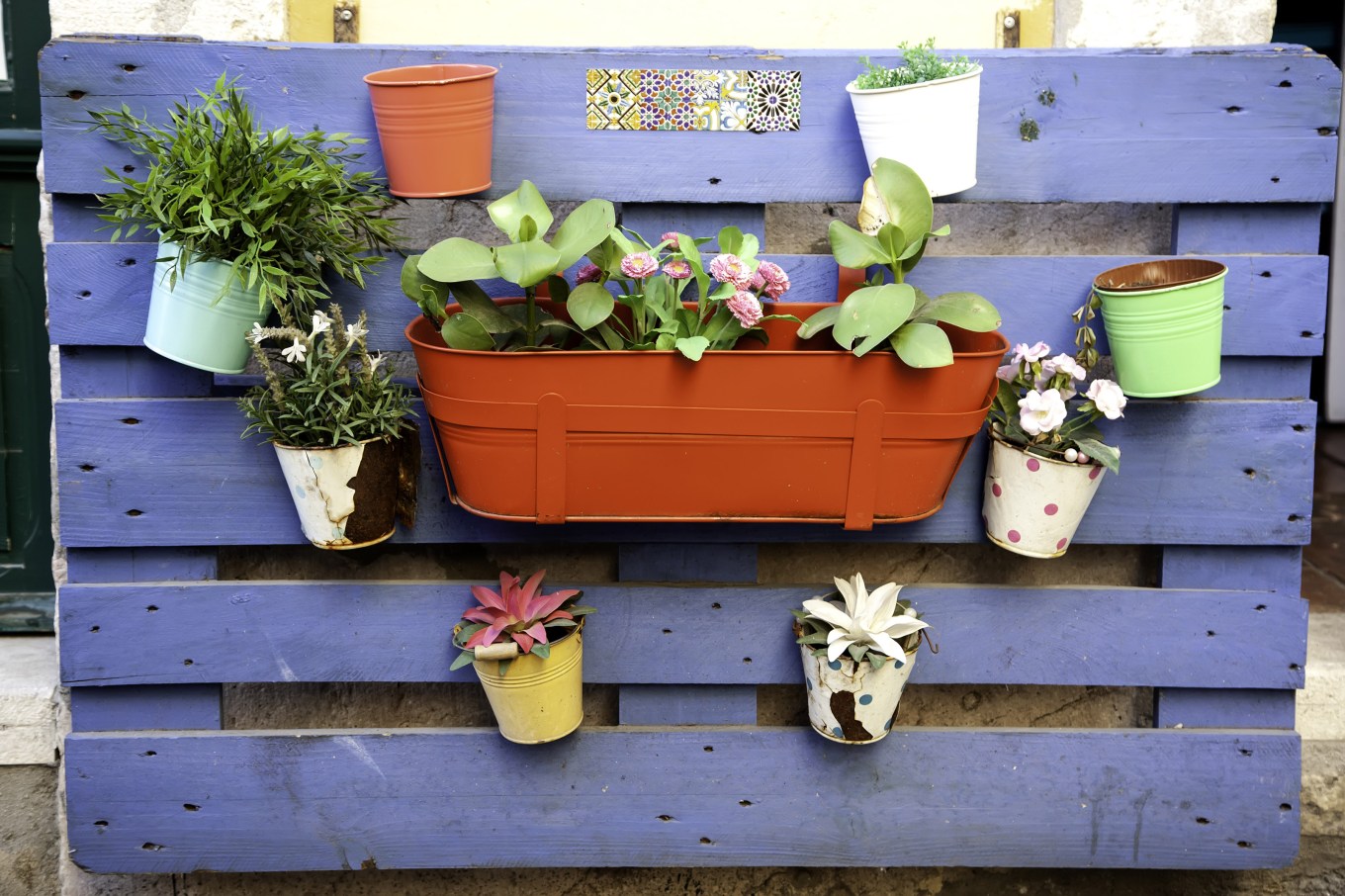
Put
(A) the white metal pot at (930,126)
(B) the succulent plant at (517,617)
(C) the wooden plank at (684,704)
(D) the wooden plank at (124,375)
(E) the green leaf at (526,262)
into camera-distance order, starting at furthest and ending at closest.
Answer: (C) the wooden plank at (684,704) → (D) the wooden plank at (124,375) → (B) the succulent plant at (517,617) → (A) the white metal pot at (930,126) → (E) the green leaf at (526,262)

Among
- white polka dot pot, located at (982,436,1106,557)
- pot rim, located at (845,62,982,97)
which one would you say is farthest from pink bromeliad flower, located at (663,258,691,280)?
white polka dot pot, located at (982,436,1106,557)

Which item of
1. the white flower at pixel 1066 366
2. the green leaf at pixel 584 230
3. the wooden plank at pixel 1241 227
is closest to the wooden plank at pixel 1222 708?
the white flower at pixel 1066 366

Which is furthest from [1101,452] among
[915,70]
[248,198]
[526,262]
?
[248,198]

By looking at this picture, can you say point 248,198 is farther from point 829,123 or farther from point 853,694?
point 853,694

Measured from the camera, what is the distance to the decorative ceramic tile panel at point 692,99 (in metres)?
→ 1.82

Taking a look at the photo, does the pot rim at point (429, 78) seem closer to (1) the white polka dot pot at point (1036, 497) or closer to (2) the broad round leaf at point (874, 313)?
(2) the broad round leaf at point (874, 313)

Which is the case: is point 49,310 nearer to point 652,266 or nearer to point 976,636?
point 652,266

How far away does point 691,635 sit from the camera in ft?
6.41

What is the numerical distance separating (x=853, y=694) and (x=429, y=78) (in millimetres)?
1173

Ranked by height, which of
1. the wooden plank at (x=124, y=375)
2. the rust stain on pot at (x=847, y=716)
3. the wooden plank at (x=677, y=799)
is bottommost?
the wooden plank at (x=677, y=799)

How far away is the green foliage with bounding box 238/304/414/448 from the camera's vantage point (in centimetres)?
169

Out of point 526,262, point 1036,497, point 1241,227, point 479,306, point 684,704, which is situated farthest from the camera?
point 684,704

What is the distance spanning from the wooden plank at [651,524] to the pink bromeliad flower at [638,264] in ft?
1.61

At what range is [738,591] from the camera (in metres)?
1.95
